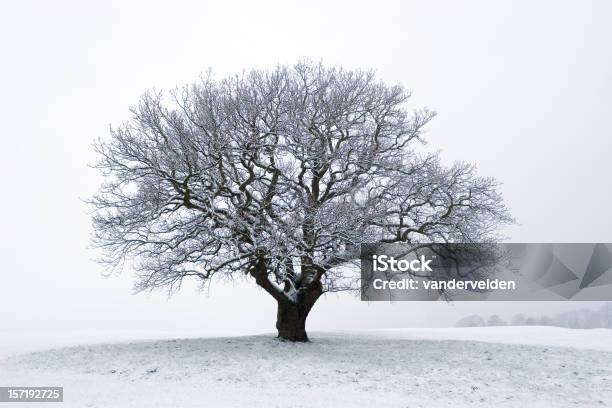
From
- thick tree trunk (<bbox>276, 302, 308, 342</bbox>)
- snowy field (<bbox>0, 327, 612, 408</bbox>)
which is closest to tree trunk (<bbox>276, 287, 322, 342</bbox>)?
thick tree trunk (<bbox>276, 302, 308, 342</bbox>)

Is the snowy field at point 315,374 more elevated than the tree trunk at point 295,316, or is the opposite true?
the tree trunk at point 295,316

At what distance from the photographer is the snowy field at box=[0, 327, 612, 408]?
1304 cm

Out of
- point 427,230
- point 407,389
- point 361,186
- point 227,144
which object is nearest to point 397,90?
point 361,186

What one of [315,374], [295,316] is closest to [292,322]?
[295,316]

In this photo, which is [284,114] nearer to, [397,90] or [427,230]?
[397,90]

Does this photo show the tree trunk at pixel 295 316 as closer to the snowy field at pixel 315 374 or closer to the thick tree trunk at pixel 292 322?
the thick tree trunk at pixel 292 322

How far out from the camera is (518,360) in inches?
690

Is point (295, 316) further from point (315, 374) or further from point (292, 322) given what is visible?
point (315, 374)

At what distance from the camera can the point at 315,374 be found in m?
15.0

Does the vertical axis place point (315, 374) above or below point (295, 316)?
below

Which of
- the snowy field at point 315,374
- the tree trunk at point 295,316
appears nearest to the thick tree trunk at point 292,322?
the tree trunk at point 295,316

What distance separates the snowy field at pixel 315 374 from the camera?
1304 centimetres

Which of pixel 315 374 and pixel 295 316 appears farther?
pixel 295 316

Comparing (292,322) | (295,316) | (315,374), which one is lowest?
(315,374)
